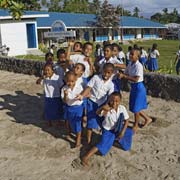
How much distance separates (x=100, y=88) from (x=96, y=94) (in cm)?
11

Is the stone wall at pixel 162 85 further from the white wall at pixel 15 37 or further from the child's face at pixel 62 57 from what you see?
the white wall at pixel 15 37

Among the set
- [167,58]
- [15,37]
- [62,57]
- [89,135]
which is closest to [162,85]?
[62,57]


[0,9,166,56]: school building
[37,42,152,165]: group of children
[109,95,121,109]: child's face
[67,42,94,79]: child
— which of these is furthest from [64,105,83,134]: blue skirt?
[0,9,166,56]: school building

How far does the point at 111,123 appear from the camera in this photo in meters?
Answer: 4.85

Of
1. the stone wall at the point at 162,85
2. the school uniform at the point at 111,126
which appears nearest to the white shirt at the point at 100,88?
the school uniform at the point at 111,126

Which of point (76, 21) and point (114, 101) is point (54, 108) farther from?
point (76, 21)

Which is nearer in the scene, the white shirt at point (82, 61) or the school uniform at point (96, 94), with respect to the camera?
the school uniform at point (96, 94)

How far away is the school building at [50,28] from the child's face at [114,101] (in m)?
12.5

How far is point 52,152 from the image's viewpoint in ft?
17.3

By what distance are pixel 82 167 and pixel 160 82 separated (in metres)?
4.11

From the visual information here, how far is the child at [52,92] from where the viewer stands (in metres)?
5.99

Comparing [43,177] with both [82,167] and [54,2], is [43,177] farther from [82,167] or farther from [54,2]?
[54,2]

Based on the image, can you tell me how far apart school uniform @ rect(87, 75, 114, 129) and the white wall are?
60.6ft

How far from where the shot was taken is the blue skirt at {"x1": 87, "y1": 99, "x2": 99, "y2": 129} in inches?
206
